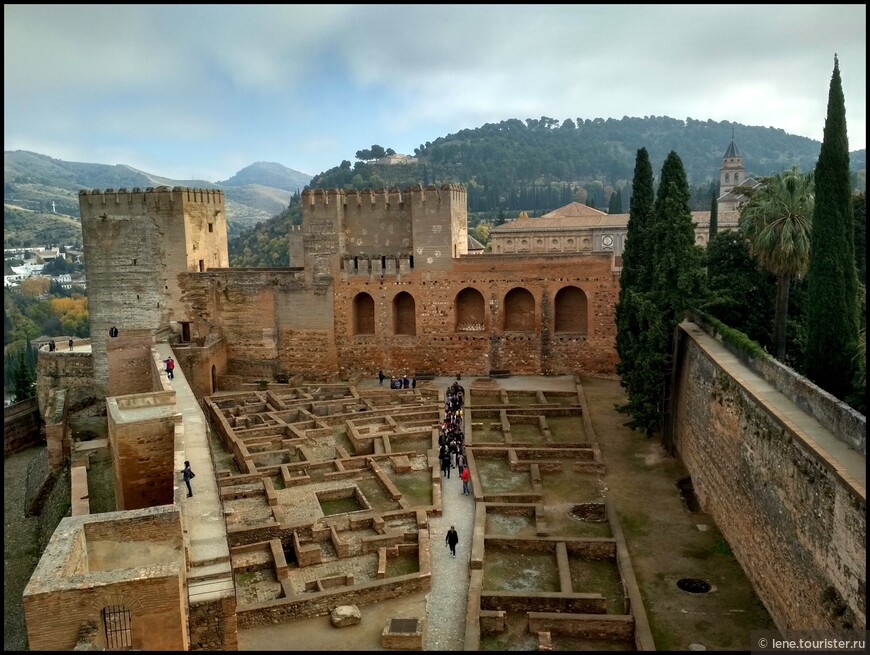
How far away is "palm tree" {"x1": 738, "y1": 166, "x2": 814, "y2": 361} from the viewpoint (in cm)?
1853

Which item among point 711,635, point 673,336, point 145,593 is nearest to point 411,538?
point 711,635

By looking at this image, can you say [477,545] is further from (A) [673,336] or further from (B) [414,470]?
(A) [673,336]

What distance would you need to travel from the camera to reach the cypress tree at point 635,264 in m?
22.6

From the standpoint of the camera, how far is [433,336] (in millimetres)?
29000

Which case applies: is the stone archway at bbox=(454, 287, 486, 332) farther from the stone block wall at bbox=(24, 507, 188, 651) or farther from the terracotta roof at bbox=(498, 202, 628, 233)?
the terracotta roof at bbox=(498, 202, 628, 233)

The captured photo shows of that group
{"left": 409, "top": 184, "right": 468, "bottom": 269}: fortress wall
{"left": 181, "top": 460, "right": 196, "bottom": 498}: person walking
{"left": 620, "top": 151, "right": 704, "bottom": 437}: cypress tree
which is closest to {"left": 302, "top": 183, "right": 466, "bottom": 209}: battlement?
{"left": 409, "top": 184, "right": 468, "bottom": 269}: fortress wall

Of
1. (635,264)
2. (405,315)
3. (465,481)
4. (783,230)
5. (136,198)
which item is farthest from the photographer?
(405,315)

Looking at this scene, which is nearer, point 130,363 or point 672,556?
point 672,556

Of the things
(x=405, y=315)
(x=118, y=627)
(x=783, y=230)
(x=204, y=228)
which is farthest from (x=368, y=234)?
(x=118, y=627)

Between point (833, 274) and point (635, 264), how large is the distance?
29.9ft

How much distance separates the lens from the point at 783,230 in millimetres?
18594

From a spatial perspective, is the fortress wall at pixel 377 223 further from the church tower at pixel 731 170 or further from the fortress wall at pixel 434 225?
the church tower at pixel 731 170

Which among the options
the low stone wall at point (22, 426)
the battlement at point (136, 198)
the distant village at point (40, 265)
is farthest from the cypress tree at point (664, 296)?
the distant village at point (40, 265)

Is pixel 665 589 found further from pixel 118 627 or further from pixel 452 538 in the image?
pixel 118 627
